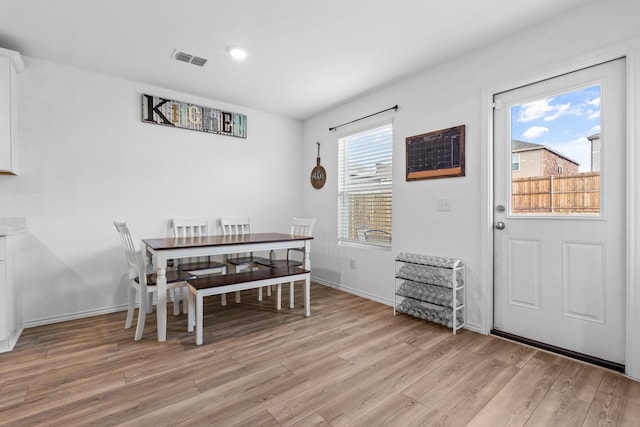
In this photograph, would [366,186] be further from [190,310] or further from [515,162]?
[190,310]

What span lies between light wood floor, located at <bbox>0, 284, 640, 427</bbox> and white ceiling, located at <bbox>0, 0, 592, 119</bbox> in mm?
2489

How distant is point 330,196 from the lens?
4.32 meters

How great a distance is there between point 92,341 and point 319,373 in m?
1.91

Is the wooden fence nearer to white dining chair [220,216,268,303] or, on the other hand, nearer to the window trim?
the window trim

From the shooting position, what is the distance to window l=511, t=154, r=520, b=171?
8.18 ft

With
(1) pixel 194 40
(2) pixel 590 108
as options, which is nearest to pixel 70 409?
(1) pixel 194 40

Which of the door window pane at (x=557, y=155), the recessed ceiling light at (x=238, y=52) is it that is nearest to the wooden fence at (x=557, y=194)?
the door window pane at (x=557, y=155)

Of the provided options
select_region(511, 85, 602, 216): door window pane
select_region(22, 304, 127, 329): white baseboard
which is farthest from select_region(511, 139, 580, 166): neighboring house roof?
select_region(22, 304, 127, 329): white baseboard

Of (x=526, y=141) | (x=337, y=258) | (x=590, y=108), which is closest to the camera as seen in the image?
(x=590, y=108)

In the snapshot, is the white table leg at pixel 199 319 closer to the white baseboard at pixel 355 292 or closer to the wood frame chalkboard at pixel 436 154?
the white baseboard at pixel 355 292

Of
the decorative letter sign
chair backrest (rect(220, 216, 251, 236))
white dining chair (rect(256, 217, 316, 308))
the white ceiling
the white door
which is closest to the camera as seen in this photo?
Answer: the white door

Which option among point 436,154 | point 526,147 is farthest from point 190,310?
point 526,147

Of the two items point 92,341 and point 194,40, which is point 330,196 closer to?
point 194,40

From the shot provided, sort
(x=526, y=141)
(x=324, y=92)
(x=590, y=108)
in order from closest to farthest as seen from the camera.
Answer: (x=590, y=108)
(x=526, y=141)
(x=324, y=92)
